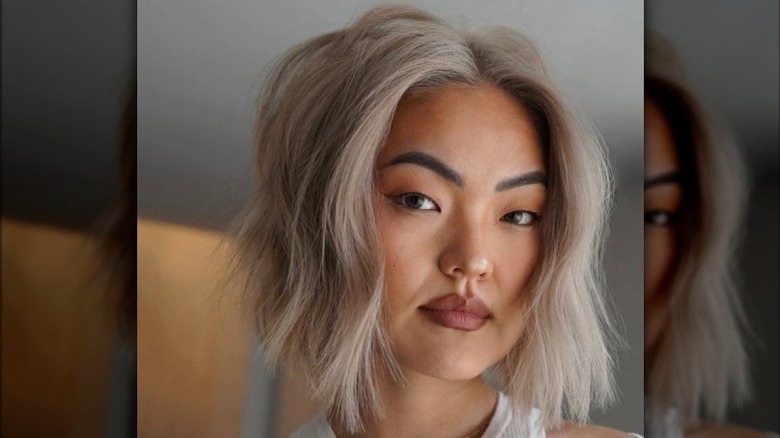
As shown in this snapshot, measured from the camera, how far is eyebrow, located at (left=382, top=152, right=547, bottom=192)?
95 cm

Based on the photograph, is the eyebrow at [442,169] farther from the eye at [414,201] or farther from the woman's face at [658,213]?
the woman's face at [658,213]

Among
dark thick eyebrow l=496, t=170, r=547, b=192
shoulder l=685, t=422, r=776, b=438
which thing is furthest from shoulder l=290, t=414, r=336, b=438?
shoulder l=685, t=422, r=776, b=438

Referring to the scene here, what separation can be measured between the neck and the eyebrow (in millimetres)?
219

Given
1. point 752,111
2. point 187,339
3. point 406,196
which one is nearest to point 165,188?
point 187,339

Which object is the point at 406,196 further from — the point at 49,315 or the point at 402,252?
the point at 49,315

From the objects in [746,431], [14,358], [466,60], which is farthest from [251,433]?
[746,431]

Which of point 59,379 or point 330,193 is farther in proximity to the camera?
point 59,379

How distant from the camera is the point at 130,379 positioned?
3.62ft

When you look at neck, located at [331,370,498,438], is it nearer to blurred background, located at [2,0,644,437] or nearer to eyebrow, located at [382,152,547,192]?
blurred background, located at [2,0,644,437]

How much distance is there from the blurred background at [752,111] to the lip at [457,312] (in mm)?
348

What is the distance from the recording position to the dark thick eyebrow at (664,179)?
1.05 meters

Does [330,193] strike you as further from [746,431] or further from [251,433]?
[746,431]

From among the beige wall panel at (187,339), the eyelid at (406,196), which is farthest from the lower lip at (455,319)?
the beige wall panel at (187,339)

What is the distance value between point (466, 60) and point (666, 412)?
0.49 meters
